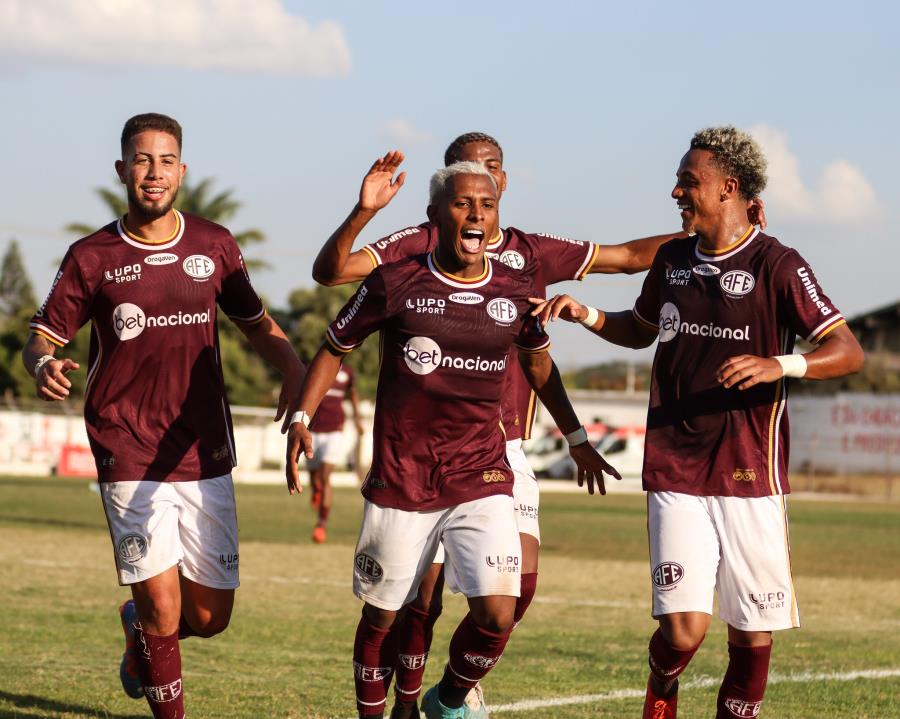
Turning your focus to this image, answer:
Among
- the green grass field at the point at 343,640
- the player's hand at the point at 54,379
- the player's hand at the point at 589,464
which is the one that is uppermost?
the player's hand at the point at 54,379

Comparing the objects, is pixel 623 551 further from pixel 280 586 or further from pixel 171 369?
pixel 171 369

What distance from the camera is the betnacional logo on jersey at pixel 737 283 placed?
6785 millimetres

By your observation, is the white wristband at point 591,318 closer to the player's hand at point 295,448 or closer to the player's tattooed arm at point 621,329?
the player's tattooed arm at point 621,329

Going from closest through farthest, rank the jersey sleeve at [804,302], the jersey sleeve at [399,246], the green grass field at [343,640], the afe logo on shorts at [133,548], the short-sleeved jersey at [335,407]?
the jersey sleeve at [804,302] < the afe logo on shorts at [133,548] < the jersey sleeve at [399,246] < the green grass field at [343,640] < the short-sleeved jersey at [335,407]

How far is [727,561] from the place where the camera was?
22.1 feet

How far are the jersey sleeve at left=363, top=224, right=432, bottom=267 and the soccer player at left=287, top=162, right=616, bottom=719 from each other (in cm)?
103

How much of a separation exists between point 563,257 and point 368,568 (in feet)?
7.87

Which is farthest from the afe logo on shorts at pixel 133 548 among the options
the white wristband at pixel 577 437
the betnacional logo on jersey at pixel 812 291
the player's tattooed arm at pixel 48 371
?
the betnacional logo on jersey at pixel 812 291

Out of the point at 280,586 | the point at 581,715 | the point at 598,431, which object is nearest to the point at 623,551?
the point at 280,586

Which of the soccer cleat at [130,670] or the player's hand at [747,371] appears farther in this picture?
the soccer cleat at [130,670]

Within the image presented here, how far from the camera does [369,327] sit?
22.4 ft

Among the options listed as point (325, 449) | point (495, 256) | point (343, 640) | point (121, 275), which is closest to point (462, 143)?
point (495, 256)

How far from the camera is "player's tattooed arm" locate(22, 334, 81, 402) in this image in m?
6.52

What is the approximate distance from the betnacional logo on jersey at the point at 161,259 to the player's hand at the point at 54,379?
0.69 m
